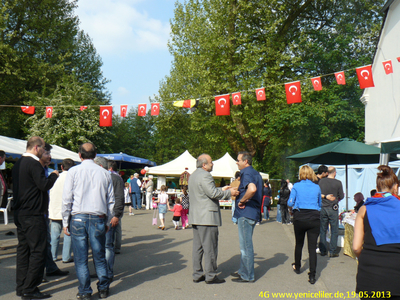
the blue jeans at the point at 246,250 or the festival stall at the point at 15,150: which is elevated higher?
the festival stall at the point at 15,150

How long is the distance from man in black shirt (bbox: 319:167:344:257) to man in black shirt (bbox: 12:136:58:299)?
18.3 feet

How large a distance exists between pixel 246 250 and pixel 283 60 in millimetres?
19682

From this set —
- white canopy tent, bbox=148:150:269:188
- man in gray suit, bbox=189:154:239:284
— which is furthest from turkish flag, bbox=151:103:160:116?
man in gray suit, bbox=189:154:239:284

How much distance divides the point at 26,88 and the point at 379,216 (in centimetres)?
2970

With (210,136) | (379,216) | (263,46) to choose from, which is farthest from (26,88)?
(379,216)

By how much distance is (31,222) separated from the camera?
489 cm

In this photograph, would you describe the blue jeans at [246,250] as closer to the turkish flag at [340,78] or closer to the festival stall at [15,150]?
the festival stall at [15,150]

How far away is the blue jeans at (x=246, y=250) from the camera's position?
5.91 m

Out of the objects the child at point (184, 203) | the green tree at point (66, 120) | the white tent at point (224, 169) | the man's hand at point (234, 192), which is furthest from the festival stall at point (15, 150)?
the green tree at point (66, 120)

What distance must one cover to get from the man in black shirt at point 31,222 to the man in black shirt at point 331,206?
5573mm

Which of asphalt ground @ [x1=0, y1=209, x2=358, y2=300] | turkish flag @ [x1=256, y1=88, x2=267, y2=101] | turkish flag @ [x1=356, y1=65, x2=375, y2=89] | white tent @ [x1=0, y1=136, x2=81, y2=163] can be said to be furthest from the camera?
turkish flag @ [x1=256, y1=88, x2=267, y2=101]

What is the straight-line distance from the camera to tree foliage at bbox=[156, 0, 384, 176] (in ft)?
73.9

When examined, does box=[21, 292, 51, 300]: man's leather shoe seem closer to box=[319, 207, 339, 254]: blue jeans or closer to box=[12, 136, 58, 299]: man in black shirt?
box=[12, 136, 58, 299]: man in black shirt

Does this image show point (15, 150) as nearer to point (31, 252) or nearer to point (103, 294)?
point (31, 252)
